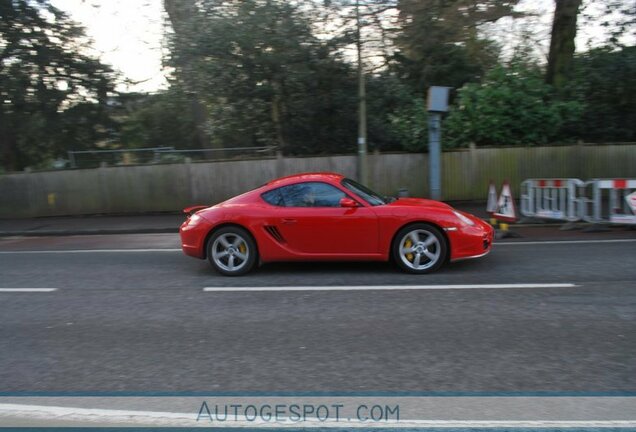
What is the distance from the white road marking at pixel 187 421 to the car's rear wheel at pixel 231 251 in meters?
3.81

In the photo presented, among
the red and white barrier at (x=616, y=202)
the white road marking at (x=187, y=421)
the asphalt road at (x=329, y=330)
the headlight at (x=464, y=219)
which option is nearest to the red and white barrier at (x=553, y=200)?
the red and white barrier at (x=616, y=202)

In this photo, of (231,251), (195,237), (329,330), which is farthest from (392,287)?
(195,237)

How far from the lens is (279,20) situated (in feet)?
45.4

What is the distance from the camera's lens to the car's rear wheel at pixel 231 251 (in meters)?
7.19

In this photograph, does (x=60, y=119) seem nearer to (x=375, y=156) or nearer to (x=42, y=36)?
(x=42, y=36)

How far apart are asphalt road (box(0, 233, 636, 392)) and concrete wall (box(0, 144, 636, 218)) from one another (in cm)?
749

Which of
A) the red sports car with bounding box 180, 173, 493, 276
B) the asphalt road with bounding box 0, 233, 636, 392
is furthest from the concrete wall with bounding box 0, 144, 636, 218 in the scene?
the red sports car with bounding box 180, 173, 493, 276

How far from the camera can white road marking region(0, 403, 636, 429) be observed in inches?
124

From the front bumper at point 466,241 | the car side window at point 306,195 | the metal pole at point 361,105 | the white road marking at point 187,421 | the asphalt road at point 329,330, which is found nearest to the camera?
the white road marking at point 187,421

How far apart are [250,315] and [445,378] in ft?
7.68

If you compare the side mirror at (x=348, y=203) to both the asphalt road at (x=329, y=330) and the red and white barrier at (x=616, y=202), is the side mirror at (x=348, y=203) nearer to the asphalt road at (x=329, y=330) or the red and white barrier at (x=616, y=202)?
the asphalt road at (x=329, y=330)

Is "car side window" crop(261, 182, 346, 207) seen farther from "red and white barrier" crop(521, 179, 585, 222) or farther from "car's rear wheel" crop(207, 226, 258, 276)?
"red and white barrier" crop(521, 179, 585, 222)

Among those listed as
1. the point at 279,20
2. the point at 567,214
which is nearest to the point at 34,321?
the point at 567,214

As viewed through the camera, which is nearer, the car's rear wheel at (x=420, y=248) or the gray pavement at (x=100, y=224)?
the car's rear wheel at (x=420, y=248)
